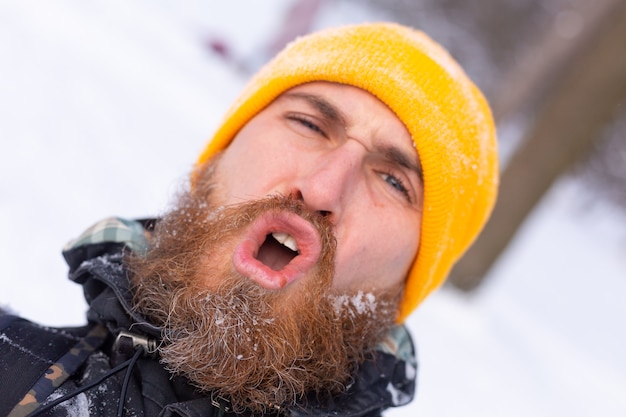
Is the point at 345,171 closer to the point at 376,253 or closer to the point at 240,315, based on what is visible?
the point at 376,253

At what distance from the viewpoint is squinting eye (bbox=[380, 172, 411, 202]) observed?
1.70 metres

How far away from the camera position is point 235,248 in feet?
4.53

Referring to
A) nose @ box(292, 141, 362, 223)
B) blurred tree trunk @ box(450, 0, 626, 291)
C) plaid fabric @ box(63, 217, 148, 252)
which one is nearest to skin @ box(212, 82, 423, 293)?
nose @ box(292, 141, 362, 223)

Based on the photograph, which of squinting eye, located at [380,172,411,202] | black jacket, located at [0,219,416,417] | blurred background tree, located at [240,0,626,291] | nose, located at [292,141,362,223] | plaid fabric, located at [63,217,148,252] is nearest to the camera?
black jacket, located at [0,219,416,417]

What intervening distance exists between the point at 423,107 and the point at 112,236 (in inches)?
45.6

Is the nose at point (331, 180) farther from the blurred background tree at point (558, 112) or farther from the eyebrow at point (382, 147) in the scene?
the blurred background tree at point (558, 112)

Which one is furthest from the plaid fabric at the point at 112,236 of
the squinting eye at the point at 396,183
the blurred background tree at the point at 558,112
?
the blurred background tree at the point at 558,112

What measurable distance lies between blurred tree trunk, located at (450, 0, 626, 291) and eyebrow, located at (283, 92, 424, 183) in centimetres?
324

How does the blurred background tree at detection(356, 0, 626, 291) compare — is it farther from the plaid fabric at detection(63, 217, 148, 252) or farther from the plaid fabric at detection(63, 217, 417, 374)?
the plaid fabric at detection(63, 217, 148, 252)

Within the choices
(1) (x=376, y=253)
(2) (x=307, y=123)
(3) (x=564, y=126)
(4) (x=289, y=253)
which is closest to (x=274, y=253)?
(4) (x=289, y=253)

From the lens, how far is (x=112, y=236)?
5.29 feet

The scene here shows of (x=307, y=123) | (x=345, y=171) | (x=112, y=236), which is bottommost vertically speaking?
(x=112, y=236)

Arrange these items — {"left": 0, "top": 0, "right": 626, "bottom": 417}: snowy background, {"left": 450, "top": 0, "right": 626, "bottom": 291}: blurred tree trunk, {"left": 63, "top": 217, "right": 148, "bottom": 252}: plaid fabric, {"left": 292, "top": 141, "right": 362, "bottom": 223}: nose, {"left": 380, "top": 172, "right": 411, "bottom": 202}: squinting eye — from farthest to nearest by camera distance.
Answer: {"left": 450, "top": 0, "right": 626, "bottom": 291}: blurred tree trunk
{"left": 0, "top": 0, "right": 626, "bottom": 417}: snowy background
{"left": 380, "top": 172, "right": 411, "bottom": 202}: squinting eye
{"left": 63, "top": 217, "right": 148, "bottom": 252}: plaid fabric
{"left": 292, "top": 141, "right": 362, "bottom": 223}: nose

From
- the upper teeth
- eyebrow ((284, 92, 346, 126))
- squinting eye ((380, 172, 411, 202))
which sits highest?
eyebrow ((284, 92, 346, 126))
